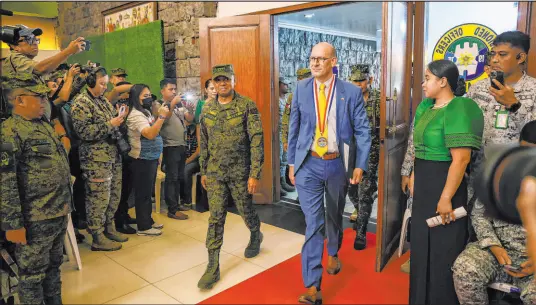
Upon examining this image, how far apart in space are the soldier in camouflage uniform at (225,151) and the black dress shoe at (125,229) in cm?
125

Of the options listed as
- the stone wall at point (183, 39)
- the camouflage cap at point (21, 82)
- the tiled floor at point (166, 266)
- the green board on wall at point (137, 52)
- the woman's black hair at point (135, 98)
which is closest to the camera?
the camouflage cap at point (21, 82)

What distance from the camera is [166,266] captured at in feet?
9.52

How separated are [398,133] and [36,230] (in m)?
2.38

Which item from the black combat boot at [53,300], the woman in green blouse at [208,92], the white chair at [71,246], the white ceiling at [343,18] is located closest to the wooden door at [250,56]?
the woman in green blouse at [208,92]

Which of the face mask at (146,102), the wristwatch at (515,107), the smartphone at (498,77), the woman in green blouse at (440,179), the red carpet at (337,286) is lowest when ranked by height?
the red carpet at (337,286)

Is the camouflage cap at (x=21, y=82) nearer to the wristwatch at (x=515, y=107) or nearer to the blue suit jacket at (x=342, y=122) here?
the blue suit jacket at (x=342, y=122)

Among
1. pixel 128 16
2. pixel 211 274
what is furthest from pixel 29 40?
pixel 128 16

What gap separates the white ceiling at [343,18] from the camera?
542 cm

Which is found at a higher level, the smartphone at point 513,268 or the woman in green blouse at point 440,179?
the woman in green blouse at point 440,179

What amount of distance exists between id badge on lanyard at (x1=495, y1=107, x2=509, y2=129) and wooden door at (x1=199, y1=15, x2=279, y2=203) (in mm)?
2450

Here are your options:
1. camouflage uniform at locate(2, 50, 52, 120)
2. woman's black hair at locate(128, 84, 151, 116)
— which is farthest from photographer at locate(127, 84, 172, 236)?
camouflage uniform at locate(2, 50, 52, 120)

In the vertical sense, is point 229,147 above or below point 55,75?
below

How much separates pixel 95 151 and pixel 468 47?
10.4 feet

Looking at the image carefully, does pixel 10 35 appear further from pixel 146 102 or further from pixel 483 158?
pixel 483 158
